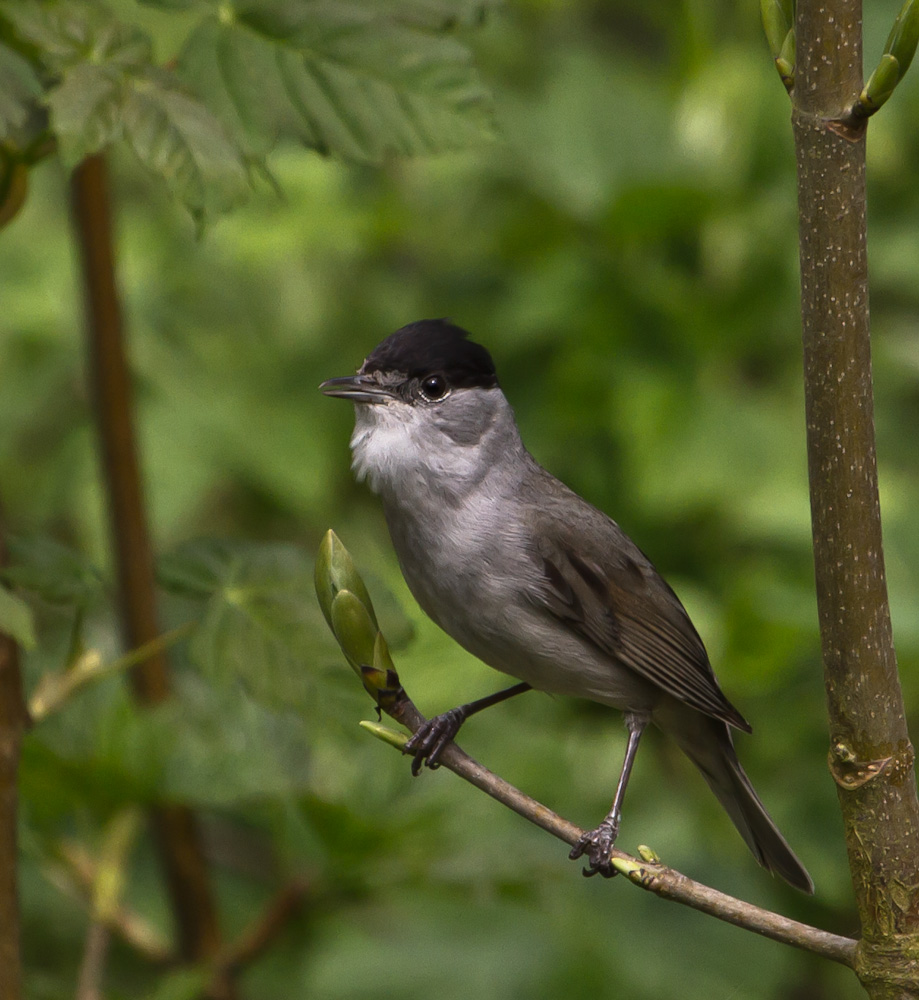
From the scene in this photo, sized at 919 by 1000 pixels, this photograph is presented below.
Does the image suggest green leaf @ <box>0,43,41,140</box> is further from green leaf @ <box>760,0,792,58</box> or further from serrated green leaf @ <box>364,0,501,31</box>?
green leaf @ <box>760,0,792,58</box>

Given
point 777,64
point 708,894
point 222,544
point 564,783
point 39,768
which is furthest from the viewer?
point 564,783

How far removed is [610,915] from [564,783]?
1.37 feet

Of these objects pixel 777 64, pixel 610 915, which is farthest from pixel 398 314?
pixel 777 64

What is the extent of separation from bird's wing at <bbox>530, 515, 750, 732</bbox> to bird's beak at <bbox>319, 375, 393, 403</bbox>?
407 mm

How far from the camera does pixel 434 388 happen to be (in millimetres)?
2387

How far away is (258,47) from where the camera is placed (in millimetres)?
1761

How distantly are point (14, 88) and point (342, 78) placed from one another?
47 cm

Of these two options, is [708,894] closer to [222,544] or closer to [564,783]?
[222,544]

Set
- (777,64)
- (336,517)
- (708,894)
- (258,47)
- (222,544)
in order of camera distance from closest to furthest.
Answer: (777,64) → (708,894) → (258,47) → (222,544) → (336,517)

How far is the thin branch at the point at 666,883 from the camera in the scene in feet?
4.19

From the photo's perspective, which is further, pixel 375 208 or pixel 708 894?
→ pixel 375 208

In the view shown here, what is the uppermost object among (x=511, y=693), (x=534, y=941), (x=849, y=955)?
(x=849, y=955)

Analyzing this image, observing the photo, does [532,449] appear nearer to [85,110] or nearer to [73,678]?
[73,678]

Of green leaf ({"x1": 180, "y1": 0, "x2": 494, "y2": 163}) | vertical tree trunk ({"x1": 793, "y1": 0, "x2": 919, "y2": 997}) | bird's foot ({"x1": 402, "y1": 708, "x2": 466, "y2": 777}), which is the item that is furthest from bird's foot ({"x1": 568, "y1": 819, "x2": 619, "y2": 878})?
green leaf ({"x1": 180, "y1": 0, "x2": 494, "y2": 163})
